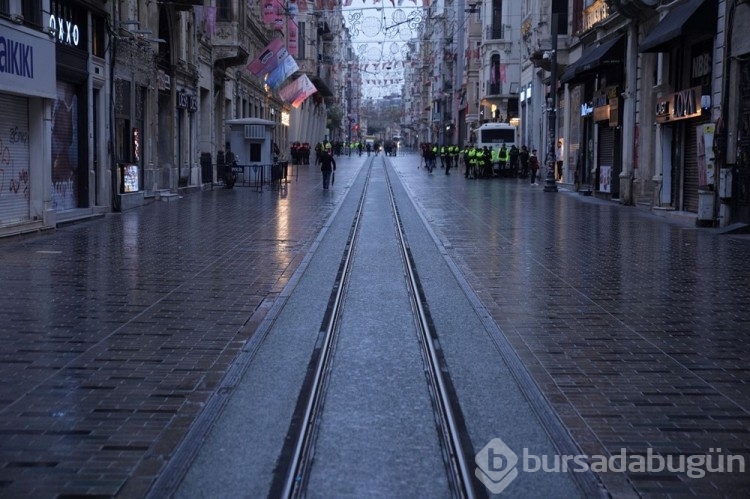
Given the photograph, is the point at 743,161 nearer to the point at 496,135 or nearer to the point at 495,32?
the point at 496,135

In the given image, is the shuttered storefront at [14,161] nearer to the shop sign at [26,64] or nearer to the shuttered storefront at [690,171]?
the shop sign at [26,64]

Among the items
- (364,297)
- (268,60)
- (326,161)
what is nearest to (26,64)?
(364,297)

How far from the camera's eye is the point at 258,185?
133 feet

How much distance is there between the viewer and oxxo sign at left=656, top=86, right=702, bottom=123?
2372 centimetres

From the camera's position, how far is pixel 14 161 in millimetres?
19188

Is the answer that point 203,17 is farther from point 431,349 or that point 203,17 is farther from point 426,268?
point 431,349

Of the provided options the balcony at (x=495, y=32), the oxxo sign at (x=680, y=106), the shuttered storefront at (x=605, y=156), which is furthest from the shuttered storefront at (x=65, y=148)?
the balcony at (x=495, y=32)

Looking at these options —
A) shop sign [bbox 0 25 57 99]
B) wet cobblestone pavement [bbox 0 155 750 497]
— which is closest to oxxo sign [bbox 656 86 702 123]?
wet cobblestone pavement [bbox 0 155 750 497]

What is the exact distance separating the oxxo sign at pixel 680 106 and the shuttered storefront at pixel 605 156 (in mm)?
6069

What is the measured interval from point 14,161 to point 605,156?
2209 centimetres

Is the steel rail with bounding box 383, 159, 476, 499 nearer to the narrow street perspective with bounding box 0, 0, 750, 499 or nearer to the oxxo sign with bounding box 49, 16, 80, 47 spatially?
the narrow street perspective with bounding box 0, 0, 750, 499

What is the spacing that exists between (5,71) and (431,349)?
1249 cm

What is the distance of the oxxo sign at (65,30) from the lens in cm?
2097

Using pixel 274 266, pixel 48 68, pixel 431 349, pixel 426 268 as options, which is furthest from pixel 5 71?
pixel 431 349
